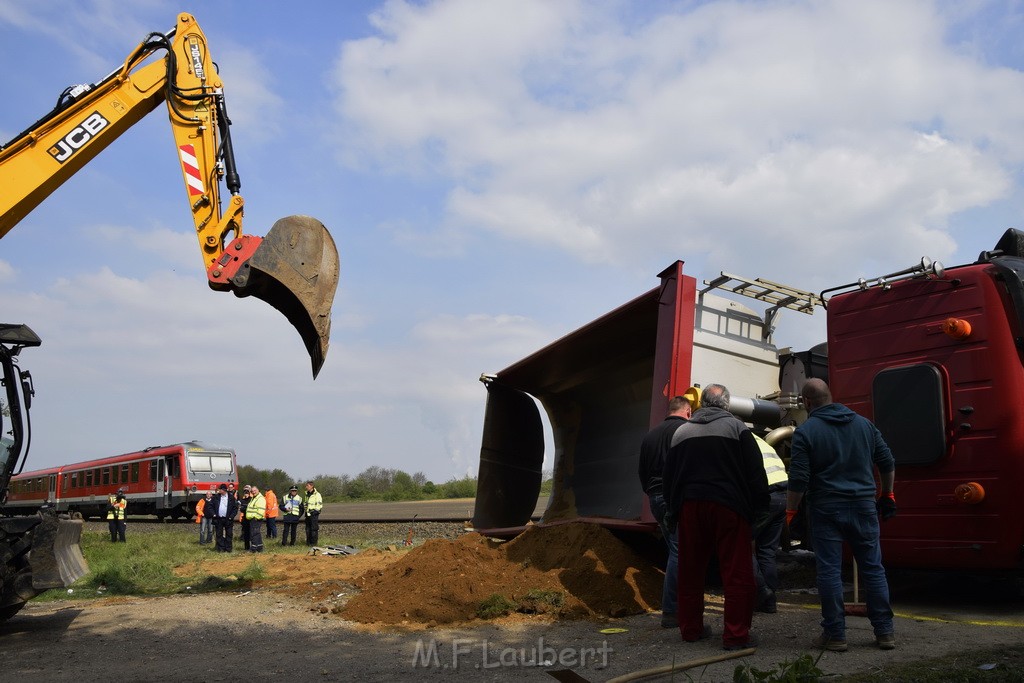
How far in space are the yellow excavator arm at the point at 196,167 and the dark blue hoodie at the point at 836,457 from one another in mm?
3599

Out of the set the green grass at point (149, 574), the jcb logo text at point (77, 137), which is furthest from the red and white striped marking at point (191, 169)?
the green grass at point (149, 574)

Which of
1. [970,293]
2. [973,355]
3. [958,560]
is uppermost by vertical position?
[970,293]

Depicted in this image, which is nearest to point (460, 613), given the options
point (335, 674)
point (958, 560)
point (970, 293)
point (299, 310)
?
point (335, 674)

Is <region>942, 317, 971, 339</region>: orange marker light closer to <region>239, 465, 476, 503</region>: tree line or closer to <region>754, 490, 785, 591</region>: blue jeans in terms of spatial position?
<region>754, 490, 785, 591</region>: blue jeans

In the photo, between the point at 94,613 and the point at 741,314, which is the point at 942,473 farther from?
the point at 94,613

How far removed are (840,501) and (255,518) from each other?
14033mm

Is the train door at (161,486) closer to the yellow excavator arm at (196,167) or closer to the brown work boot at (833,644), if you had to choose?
the yellow excavator arm at (196,167)

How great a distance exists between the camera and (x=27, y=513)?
22.6 feet

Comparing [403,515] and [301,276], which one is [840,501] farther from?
[403,515]

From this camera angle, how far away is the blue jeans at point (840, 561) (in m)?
4.44

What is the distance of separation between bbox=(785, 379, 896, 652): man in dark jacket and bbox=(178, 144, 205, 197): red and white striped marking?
17.1 feet

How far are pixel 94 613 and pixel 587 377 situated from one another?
5.75 metres

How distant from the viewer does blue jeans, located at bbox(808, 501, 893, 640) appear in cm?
444

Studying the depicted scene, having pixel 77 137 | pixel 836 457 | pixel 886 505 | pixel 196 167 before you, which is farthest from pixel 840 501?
pixel 77 137
